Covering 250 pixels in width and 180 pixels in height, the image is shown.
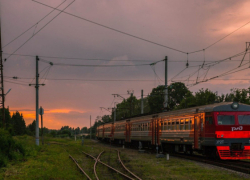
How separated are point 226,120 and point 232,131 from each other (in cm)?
67

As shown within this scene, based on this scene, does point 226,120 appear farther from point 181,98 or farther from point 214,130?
point 181,98

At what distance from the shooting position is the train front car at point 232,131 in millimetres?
18109

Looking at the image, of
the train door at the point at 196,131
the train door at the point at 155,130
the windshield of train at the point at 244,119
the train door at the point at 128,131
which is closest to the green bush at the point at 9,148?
the train door at the point at 196,131

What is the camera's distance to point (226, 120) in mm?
18531

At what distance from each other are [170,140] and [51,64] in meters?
14.4

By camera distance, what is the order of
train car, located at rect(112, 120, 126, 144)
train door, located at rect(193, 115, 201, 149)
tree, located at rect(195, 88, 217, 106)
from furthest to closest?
tree, located at rect(195, 88, 217, 106) → train car, located at rect(112, 120, 126, 144) → train door, located at rect(193, 115, 201, 149)

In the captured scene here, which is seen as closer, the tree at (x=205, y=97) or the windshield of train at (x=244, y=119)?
the windshield of train at (x=244, y=119)

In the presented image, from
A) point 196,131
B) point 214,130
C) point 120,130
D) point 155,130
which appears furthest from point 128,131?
point 214,130

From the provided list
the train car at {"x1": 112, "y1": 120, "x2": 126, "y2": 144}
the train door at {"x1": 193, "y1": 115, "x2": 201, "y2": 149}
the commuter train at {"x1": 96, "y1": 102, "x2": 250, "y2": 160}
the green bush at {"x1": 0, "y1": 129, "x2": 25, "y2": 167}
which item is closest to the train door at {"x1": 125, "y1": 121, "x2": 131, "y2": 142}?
the train car at {"x1": 112, "y1": 120, "x2": 126, "y2": 144}

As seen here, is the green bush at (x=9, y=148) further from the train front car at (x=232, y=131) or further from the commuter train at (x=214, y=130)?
the train front car at (x=232, y=131)

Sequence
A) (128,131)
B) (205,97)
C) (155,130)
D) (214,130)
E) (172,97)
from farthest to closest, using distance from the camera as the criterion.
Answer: (172,97), (205,97), (128,131), (155,130), (214,130)

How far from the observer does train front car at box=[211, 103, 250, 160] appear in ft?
59.4

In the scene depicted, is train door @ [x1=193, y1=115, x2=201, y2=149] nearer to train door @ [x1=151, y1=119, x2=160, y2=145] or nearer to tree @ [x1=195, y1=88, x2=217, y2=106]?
train door @ [x1=151, y1=119, x2=160, y2=145]

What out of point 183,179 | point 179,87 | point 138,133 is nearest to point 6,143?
point 183,179
